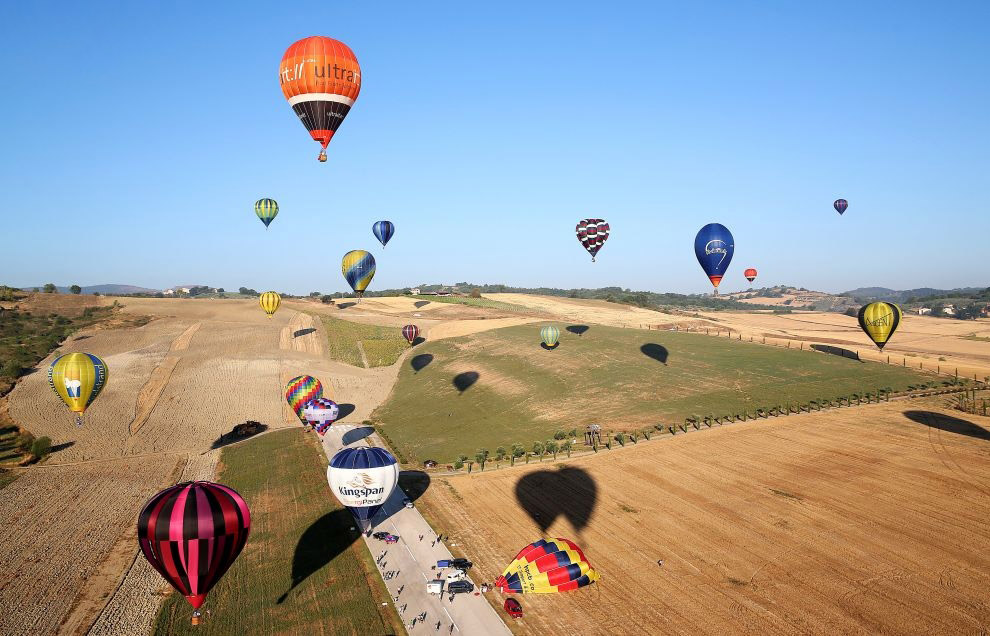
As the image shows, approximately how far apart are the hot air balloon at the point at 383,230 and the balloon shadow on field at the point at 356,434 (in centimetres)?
3903

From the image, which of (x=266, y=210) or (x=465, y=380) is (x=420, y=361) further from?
(x=266, y=210)

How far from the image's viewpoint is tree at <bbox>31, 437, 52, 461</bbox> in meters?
46.0

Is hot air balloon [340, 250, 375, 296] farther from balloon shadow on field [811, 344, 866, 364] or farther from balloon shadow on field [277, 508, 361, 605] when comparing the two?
balloon shadow on field [811, 344, 866, 364]

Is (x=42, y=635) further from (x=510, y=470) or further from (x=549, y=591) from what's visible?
(x=510, y=470)

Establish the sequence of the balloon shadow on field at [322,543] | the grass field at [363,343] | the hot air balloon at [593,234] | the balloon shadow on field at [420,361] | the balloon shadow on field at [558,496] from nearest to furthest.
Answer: the balloon shadow on field at [322,543] < the balloon shadow on field at [558,496] < the hot air balloon at [593,234] < the balloon shadow on field at [420,361] < the grass field at [363,343]

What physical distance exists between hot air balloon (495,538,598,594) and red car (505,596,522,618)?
692mm

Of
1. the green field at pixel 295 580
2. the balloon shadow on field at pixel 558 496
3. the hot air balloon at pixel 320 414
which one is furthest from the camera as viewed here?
the hot air balloon at pixel 320 414

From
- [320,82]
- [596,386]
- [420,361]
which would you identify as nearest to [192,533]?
[320,82]

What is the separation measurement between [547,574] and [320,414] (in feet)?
99.4

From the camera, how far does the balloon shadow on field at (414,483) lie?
3572 cm

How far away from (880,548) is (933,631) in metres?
5.92

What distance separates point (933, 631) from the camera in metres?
19.8

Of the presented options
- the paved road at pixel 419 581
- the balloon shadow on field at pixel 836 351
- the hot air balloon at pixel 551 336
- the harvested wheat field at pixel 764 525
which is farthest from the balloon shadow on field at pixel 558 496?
the balloon shadow on field at pixel 836 351

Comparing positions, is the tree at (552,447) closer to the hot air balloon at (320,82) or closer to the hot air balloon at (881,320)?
the hot air balloon at (320,82)
